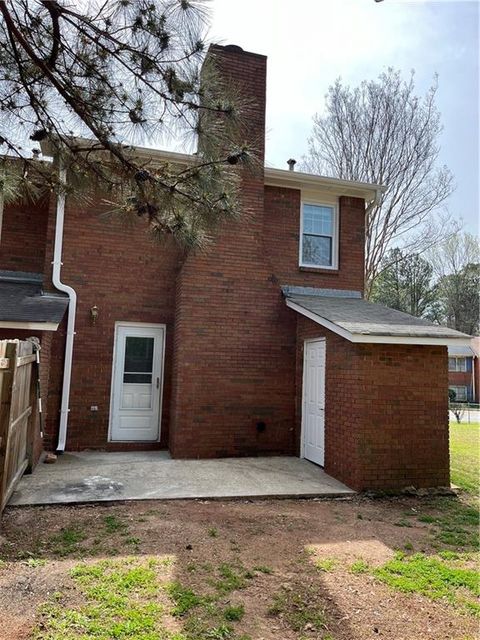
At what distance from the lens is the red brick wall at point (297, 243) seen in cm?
920

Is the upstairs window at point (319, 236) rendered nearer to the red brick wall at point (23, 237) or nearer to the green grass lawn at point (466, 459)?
the green grass lawn at point (466, 459)

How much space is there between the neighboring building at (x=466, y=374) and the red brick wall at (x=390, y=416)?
26909 mm

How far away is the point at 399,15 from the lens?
4320mm

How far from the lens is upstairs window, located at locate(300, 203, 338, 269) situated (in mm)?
9508

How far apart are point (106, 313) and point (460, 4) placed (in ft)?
22.6

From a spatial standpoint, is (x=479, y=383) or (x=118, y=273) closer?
(x=118, y=273)

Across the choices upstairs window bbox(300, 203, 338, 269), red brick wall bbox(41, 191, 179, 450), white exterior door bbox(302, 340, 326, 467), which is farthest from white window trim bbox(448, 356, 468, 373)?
red brick wall bbox(41, 191, 179, 450)

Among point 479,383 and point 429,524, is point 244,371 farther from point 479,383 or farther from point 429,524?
point 479,383

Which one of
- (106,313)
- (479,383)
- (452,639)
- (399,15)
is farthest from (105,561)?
(479,383)

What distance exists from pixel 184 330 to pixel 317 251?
3674 mm

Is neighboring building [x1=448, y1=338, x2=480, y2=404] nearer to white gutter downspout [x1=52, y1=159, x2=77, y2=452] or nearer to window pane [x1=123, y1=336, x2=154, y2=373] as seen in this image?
window pane [x1=123, y1=336, x2=154, y2=373]

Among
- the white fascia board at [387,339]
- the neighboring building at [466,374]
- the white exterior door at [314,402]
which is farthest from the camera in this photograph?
the neighboring building at [466,374]

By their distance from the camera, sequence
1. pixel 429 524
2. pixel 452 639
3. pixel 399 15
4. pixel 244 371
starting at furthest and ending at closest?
pixel 244 371 → pixel 429 524 → pixel 399 15 → pixel 452 639

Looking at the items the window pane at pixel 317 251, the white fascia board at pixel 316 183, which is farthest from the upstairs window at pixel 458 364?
the window pane at pixel 317 251
